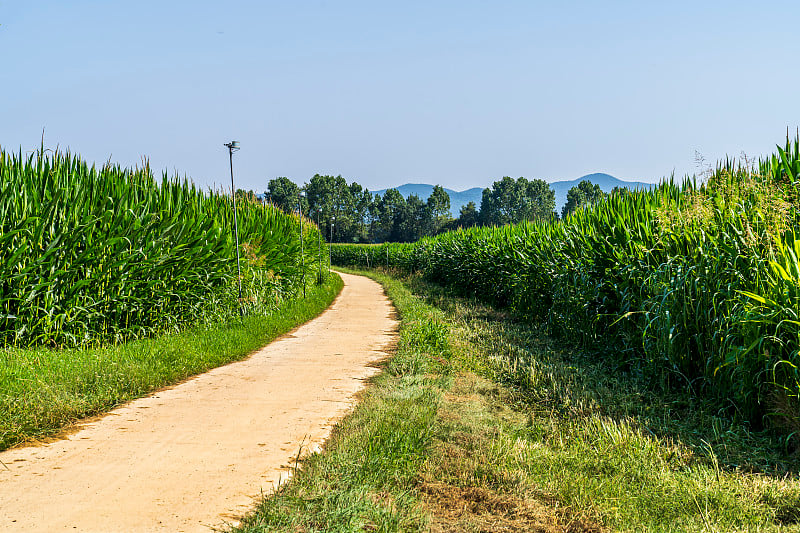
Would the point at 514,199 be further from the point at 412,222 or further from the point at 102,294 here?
the point at 102,294

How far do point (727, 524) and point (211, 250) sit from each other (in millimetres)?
9812

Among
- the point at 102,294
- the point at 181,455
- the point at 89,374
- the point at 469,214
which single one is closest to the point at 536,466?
the point at 181,455

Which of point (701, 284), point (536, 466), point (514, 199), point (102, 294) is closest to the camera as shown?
point (536, 466)

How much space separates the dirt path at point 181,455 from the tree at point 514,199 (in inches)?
4294

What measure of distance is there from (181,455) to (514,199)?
11545 cm

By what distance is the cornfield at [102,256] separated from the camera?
23.7ft

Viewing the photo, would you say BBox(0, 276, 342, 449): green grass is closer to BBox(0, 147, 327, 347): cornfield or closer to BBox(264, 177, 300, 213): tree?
BBox(0, 147, 327, 347): cornfield

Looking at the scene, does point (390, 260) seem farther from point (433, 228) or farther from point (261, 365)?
point (433, 228)

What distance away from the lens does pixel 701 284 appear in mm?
5820

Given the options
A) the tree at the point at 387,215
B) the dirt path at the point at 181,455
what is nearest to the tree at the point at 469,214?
the tree at the point at 387,215

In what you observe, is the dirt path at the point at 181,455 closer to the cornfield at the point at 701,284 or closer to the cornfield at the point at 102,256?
the cornfield at the point at 102,256

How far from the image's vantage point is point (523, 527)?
330cm

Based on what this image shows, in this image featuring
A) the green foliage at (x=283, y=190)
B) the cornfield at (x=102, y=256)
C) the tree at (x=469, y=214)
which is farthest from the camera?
the tree at (x=469, y=214)

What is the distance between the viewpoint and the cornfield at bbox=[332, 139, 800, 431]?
4.73 metres
